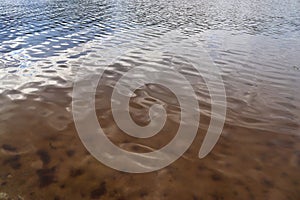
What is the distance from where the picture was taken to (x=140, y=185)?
13.5 feet

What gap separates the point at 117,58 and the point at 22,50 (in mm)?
4894

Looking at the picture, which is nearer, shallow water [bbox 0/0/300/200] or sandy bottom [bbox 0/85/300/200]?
sandy bottom [bbox 0/85/300/200]

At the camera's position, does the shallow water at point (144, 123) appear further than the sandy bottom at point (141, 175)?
Yes

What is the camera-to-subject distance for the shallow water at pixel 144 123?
4.08 m

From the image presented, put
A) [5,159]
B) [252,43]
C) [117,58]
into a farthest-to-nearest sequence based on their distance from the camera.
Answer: [252,43] < [117,58] < [5,159]

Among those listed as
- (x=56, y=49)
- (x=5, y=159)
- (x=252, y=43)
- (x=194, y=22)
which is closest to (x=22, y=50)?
(x=56, y=49)

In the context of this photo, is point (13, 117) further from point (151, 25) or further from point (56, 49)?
point (151, 25)

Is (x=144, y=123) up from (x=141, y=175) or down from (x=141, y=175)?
down

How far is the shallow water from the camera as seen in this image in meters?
4.08

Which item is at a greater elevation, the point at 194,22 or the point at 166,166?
the point at 166,166

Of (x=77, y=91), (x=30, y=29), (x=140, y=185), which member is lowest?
(x=30, y=29)

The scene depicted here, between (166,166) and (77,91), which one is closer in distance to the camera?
(166,166)

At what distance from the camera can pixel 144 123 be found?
592 centimetres

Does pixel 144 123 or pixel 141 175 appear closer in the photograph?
pixel 141 175
